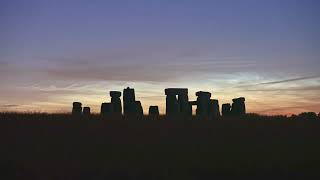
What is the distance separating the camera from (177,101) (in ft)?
130

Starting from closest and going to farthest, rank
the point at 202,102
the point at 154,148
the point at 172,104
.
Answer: the point at 154,148, the point at 172,104, the point at 202,102

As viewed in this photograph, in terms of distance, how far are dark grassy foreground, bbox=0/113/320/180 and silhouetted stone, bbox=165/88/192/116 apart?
7224 mm

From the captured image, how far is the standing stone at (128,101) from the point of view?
38812mm

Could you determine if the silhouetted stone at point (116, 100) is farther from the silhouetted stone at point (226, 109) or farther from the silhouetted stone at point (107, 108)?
the silhouetted stone at point (226, 109)

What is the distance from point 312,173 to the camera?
20.8 meters

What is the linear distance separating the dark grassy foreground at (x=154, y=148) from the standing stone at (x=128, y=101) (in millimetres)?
6908

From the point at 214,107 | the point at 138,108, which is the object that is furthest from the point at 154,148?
the point at 214,107

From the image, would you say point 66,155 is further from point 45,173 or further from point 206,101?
point 206,101

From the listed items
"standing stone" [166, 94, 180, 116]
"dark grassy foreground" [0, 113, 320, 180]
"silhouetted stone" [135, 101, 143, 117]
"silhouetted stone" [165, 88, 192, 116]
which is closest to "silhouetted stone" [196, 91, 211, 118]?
"silhouetted stone" [165, 88, 192, 116]

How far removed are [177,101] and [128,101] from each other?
3.38 metres

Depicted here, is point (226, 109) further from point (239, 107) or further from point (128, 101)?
point (128, 101)

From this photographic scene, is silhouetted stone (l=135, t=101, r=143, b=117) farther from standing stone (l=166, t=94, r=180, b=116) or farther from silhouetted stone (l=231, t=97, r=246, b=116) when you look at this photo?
silhouetted stone (l=231, t=97, r=246, b=116)

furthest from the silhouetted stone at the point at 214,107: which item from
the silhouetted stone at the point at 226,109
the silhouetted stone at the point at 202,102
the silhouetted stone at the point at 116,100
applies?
the silhouetted stone at the point at 116,100

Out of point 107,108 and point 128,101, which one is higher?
A: point 128,101
